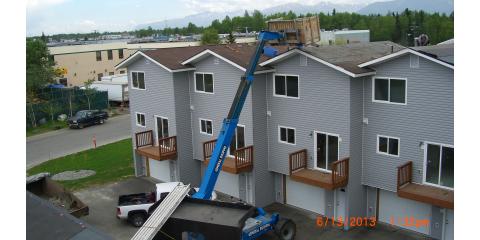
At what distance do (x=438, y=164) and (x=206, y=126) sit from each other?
11.6m

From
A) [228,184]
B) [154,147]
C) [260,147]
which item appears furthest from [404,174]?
[154,147]

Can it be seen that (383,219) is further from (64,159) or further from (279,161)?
(64,159)

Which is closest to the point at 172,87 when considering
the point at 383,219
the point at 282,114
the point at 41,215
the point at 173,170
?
the point at 173,170

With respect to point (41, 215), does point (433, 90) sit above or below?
above

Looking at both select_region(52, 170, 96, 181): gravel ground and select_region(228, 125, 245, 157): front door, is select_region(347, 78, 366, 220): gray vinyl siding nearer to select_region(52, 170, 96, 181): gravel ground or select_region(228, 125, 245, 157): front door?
select_region(228, 125, 245, 157): front door

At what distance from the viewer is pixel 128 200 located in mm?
21344

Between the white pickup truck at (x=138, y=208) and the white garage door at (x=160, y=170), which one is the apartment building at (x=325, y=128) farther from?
the white pickup truck at (x=138, y=208)

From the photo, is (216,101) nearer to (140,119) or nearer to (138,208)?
(140,119)

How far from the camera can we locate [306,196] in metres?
21.7

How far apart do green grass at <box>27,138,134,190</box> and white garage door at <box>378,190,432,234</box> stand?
15404mm

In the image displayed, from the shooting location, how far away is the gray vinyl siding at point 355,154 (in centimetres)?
1905

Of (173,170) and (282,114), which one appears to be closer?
(282,114)

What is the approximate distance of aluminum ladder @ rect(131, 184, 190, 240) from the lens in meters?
13.0

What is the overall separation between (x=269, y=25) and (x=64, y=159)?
19.8 metres
